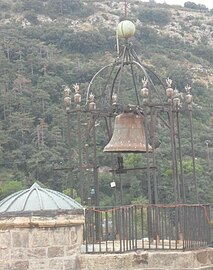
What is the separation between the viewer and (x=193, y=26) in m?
74.5

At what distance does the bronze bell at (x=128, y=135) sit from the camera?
9672 millimetres

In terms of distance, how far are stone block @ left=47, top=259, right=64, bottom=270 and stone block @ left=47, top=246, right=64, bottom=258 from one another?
2.3 inches

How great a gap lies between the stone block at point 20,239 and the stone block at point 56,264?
355 millimetres

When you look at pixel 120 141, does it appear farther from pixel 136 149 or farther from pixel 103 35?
pixel 103 35

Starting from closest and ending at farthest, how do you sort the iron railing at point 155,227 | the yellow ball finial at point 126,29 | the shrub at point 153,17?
the iron railing at point 155,227
the yellow ball finial at point 126,29
the shrub at point 153,17

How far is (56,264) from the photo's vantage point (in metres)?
7.41

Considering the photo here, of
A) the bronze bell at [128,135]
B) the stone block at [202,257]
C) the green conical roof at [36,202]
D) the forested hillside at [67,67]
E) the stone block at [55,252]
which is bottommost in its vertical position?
the stone block at [202,257]

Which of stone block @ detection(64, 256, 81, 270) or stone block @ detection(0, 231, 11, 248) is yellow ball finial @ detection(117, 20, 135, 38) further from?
stone block @ detection(0, 231, 11, 248)

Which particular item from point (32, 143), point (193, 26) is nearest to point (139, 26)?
point (193, 26)

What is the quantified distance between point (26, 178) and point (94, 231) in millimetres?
31374

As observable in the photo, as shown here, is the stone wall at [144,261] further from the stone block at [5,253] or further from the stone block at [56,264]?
the stone block at [5,253]

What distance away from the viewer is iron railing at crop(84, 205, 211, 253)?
8188 millimetres

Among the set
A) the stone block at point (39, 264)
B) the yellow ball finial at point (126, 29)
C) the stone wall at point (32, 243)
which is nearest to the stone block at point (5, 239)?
the stone wall at point (32, 243)

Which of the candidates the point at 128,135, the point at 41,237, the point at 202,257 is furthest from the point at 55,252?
the point at 128,135
